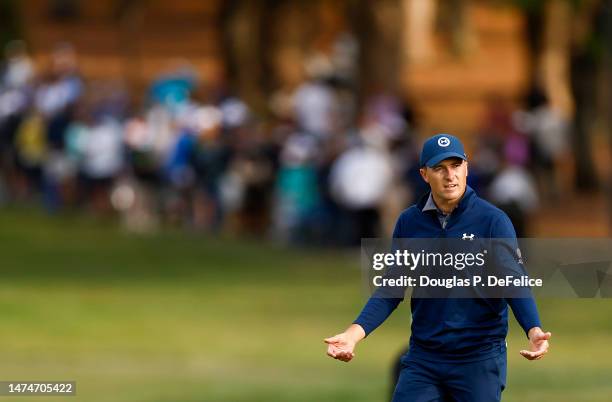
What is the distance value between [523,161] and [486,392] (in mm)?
17006

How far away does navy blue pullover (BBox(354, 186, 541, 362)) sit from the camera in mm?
8336

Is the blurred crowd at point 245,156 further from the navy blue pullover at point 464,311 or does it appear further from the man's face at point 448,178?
the man's face at point 448,178

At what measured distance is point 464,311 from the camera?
27.5 ft

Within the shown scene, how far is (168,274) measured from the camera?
2489 centimetres

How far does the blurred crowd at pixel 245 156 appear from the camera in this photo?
82.6ft

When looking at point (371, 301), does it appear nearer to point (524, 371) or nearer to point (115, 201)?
point (524, 371)

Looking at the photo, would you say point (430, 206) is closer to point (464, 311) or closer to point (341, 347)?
point (464, 311)

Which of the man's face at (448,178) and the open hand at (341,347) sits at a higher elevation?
the man's face at (448,178)

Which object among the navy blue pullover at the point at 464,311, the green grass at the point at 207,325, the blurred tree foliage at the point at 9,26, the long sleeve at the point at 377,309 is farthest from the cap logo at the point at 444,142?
the blurred tree foliage at the point at 9,26

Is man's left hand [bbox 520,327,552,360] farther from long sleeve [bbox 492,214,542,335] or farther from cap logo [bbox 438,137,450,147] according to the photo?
cap logo [bbox 438,137,450,147]

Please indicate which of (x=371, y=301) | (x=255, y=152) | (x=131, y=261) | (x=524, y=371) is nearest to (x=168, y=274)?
(x=131, y=261)

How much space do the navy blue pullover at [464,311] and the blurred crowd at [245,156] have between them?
43.9 ft

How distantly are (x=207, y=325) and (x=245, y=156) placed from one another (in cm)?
648

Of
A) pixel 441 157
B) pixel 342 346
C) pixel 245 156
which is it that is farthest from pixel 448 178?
pixel 245 156
